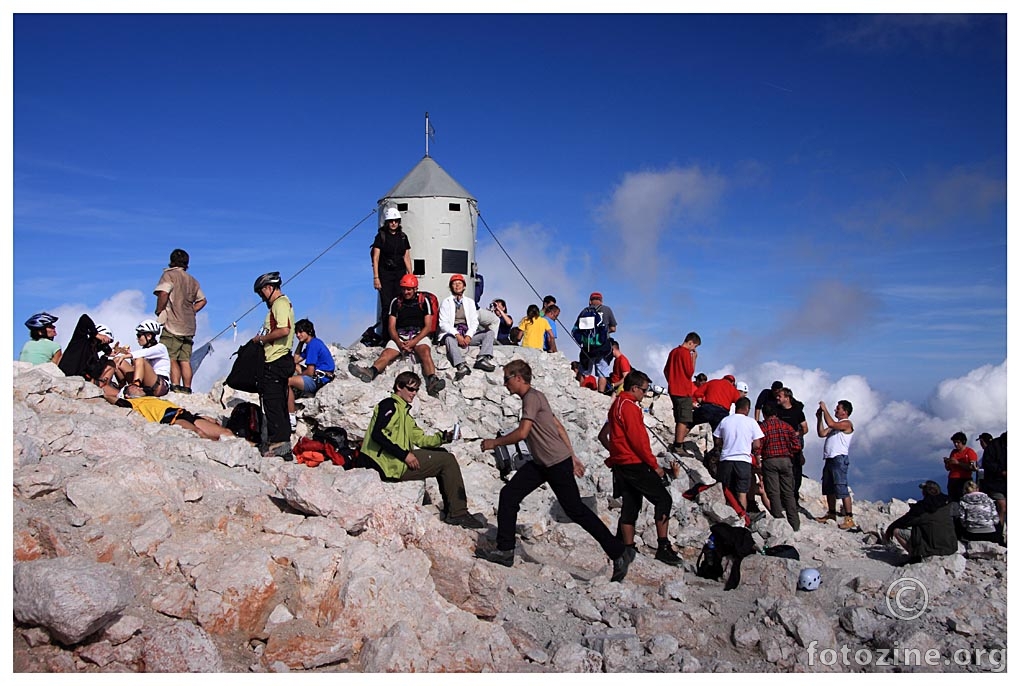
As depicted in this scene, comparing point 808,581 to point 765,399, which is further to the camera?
point 765,399

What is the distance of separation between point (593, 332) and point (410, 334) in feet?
14.1

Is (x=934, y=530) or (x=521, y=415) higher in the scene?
(x=521, y=415)

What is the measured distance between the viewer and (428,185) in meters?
15.6

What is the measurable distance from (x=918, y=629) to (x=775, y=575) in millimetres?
1465

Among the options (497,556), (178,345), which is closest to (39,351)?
(178,345)

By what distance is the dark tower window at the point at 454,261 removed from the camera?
15.5 metres

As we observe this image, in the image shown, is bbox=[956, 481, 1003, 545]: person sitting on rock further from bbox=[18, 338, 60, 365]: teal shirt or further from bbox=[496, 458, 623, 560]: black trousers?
bbox=[18, 338, 60, 365]: teal shirt

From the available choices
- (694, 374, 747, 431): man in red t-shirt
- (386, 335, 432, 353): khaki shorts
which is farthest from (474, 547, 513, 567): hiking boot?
(694, 374, 747, 431): man in red t-shirt

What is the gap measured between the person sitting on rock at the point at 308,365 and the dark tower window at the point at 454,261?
3.78 meters

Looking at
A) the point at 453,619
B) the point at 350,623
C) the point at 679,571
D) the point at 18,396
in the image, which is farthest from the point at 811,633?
the point at 18,396

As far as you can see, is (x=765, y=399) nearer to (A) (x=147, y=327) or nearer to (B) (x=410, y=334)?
(B) (x=410, y=334)

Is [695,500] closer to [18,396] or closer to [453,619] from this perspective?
[453,619]
